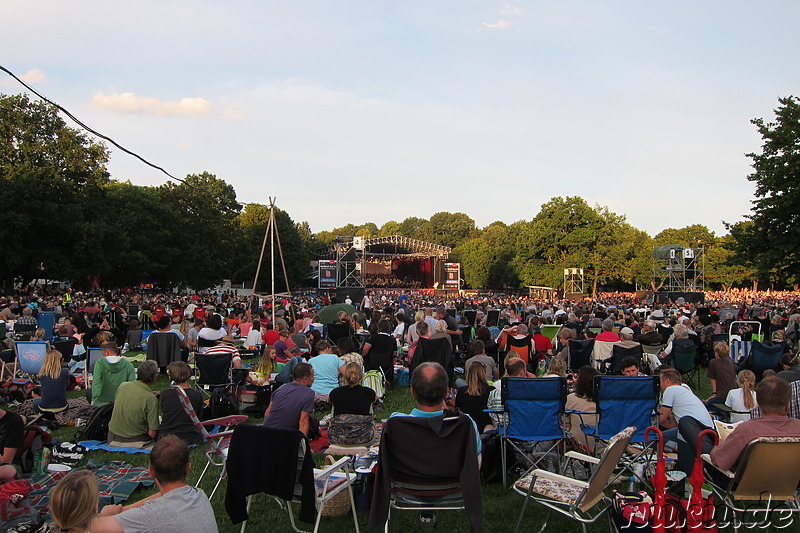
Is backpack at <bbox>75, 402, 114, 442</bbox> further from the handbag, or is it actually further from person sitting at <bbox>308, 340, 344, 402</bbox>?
the handbag

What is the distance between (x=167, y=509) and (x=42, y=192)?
31.6 m

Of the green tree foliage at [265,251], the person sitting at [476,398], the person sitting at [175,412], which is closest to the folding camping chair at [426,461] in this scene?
the person sitting at [476,398]

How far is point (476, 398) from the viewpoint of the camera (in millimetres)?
5520

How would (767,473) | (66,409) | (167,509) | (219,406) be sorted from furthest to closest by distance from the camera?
(66,409)
(219,406)
(767,473)
(167,509)

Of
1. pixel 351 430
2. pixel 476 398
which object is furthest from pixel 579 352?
pixel 351 430

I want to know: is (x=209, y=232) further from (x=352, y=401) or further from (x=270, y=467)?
(x=270, y=467)

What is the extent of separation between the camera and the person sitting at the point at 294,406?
15.9 ft

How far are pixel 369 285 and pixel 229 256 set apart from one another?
13.0 m

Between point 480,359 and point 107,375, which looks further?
point 480,359

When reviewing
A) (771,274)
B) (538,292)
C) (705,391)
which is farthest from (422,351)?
(538,292)

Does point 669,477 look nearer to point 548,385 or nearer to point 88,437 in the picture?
point 548,385

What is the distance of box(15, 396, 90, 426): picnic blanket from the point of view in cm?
720

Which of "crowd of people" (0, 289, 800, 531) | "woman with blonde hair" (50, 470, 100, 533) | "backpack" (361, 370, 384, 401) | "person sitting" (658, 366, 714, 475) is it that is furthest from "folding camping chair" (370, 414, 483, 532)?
"backpack" (361, 370, 384, 401)

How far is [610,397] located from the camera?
5.06 m
